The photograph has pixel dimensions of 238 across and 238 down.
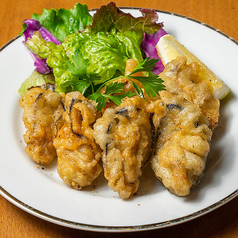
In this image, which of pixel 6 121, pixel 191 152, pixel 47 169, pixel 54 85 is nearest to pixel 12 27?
pixel 54 85

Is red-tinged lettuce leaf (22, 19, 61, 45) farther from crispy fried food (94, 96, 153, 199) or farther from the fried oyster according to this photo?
crispy fried food (94, 96, 153, 199)

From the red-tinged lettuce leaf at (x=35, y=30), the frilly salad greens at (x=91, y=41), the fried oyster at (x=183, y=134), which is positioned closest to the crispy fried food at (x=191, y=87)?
the fried oyster at (x=183, y=134)

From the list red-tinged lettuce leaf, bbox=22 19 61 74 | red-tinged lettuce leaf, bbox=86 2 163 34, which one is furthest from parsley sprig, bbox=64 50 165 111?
red-tinged lettuce leaf, bbox=22 19 61 74

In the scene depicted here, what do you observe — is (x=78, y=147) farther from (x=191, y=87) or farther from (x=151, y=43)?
(x=151, y=43)

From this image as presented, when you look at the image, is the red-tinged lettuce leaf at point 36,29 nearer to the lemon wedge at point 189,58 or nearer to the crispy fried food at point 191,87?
the lemon wedge at point 189,58

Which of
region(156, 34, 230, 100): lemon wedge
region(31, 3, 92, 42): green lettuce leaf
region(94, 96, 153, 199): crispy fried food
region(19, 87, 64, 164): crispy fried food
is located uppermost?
region(31, 3, 92, 42): green lettuce leaf

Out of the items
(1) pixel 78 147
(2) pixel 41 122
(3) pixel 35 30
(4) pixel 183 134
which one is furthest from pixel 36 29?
(4) pixel 183 134
